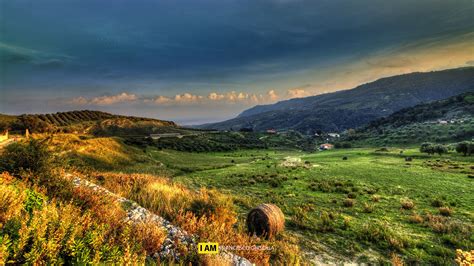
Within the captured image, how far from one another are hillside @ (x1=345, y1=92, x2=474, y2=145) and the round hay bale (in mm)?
107286

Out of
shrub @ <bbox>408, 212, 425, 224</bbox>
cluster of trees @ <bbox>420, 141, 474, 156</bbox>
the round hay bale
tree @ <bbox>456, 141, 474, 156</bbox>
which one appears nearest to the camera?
the round hay bale

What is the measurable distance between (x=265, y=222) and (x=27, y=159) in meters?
9.67

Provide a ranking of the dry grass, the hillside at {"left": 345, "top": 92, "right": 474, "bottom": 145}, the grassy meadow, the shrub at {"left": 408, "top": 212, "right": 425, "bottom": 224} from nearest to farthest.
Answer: the dry grass
the grassy meadow
the shrub at {"left": 408, "top": 212, "right": 425, "bottom": 224}
the hillside at {"left": 345, "top": 92, "right": 474, "bottom": 145}

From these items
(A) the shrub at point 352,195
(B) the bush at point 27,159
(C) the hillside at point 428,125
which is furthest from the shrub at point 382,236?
(C) the hillside at point 428,125

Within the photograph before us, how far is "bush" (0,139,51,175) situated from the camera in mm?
8864

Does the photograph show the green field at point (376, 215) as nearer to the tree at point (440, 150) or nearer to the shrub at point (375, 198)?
the shrub at point (375, 198)

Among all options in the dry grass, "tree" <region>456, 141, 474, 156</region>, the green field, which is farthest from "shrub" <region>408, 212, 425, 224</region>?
"tree" <region>456, 141, 474, 156</region>

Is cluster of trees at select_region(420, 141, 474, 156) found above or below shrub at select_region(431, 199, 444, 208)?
below

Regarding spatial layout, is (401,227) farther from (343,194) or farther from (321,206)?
(343,194)

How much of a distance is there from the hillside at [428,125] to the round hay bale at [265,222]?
352 ft

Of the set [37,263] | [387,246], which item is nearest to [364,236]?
[387,246]

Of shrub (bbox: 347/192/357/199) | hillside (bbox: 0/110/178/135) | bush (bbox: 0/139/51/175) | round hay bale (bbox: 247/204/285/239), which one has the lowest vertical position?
shrub (bbox: 347/192/357/199)

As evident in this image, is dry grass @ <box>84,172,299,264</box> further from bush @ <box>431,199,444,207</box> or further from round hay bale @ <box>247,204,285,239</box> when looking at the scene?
bush @ <box>431,199,444,207</box>

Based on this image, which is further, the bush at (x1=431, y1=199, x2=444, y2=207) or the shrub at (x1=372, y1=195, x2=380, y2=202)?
the shrub at (x1=372, y1=195, x2=380, y2=202)
